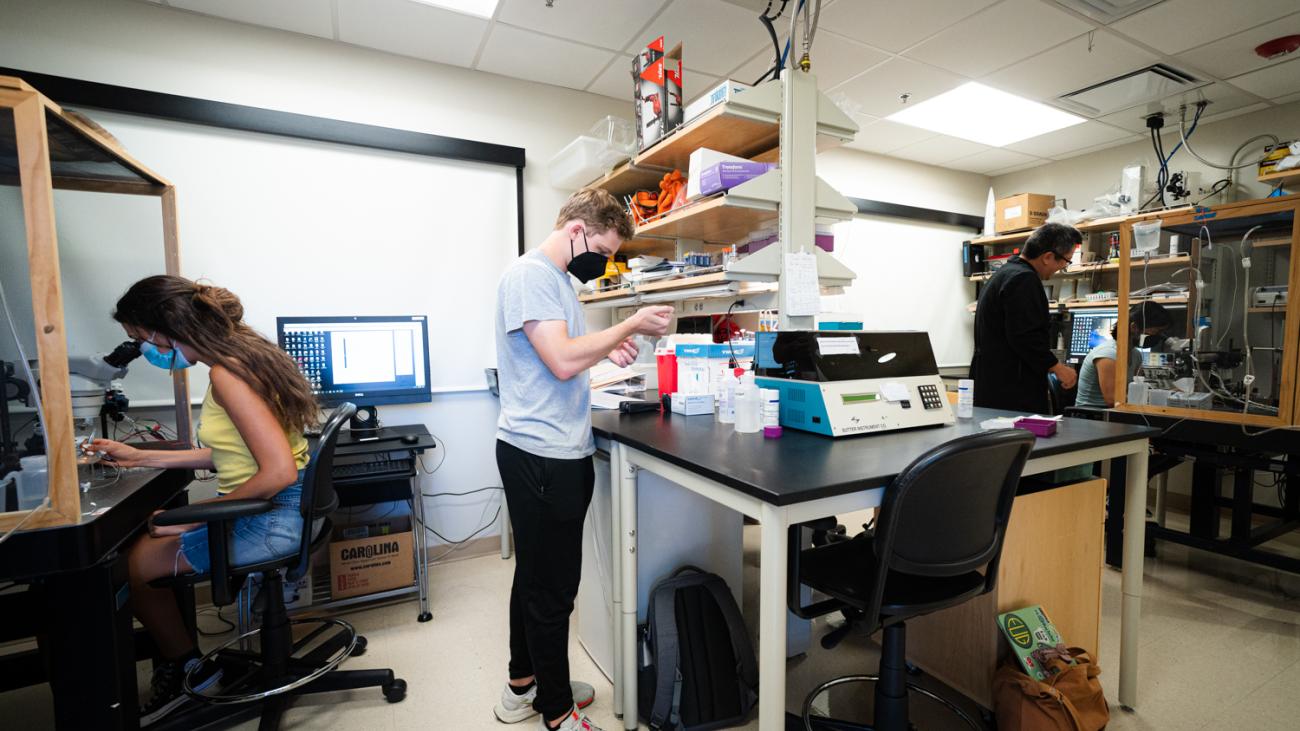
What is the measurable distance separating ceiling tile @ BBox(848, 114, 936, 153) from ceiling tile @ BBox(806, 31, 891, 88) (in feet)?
2.03

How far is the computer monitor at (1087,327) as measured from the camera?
13.3 ft

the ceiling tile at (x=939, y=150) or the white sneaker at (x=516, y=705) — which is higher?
the ceiling tile at (x=939, y=150)

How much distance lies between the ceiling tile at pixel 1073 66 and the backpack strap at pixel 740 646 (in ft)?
10.6

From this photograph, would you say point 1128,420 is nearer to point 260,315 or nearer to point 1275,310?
point 1275,310

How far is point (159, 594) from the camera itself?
5.69 feet

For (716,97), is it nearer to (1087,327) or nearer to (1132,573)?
(1132,573)

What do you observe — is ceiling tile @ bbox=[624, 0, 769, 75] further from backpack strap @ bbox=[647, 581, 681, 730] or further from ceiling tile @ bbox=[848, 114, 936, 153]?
backpack strap @ bbox=[647, 581, 681, 730]

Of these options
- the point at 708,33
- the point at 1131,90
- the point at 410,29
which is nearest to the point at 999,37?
the point at 1131,90

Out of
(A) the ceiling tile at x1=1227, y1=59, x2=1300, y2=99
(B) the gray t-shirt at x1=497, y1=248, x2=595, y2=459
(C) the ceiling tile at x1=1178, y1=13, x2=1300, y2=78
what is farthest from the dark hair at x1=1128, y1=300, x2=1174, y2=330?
(B) the gray t-shirt at x1=497, y1=248, x2=595, y2=459

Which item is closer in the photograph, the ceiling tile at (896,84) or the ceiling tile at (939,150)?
the ceiling tile at (896,84)

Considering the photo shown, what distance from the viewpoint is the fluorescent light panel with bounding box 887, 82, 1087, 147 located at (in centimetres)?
349

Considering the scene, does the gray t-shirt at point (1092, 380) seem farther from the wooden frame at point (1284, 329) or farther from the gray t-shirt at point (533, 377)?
the gray t-shirt at point (533, 377)

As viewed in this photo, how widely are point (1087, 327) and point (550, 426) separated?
14.9 feet

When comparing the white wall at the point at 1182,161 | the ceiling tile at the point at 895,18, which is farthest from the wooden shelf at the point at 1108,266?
the ceiling tile at the point at 895,18
